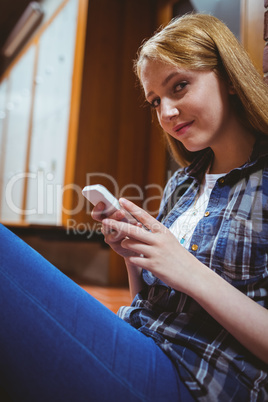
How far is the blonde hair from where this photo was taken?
2.42 feet

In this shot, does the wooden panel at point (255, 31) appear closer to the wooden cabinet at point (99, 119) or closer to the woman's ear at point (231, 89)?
the woman's ear at point (231, 89)

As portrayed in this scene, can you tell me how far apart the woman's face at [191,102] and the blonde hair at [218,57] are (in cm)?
2

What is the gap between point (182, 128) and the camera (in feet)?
2.54

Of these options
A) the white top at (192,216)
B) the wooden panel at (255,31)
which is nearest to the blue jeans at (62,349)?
the white top at (192,216)

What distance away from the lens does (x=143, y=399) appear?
52cm

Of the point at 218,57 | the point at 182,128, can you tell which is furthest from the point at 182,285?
the point at 218,57

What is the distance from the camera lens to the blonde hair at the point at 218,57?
0.74 meters

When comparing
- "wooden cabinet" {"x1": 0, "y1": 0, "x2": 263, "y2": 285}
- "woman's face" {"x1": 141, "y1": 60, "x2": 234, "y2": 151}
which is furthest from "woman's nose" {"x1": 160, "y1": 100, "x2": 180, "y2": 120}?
"wooden cabinet" {"x1": 0, "y1": 0, "x2": 263, "y2": 285}

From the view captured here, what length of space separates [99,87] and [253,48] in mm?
1820

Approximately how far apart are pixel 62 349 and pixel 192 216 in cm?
41

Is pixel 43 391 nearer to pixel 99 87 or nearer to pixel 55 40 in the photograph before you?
pixel 99 87

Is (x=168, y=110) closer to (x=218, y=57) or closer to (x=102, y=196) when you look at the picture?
(x=218, y=57)

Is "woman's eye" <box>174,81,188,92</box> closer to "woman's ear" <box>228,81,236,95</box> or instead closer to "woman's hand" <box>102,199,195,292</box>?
"woman's ear" <box>228,81,236,95</box>

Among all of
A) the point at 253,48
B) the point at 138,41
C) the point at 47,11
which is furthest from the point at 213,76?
the point at 47,11
